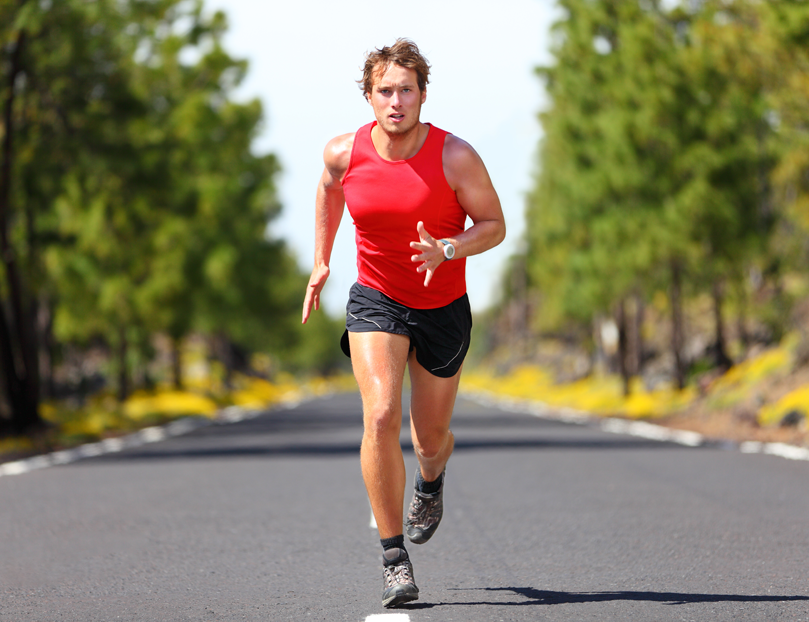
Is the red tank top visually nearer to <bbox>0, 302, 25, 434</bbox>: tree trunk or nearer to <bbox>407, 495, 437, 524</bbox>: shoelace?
<bbox>407, 495, 437, 524</bbox>: shoelace

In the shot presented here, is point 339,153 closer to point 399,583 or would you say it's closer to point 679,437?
point 399,583

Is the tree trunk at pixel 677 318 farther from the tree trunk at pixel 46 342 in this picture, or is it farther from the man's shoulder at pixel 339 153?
the man's shoulder at pixel 339 153

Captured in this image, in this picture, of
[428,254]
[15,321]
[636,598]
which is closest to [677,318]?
[15,321]

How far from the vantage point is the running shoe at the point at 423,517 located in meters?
6.34

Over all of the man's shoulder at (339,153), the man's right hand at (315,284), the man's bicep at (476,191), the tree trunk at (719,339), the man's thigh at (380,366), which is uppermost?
the man's shoulder at (339,153)

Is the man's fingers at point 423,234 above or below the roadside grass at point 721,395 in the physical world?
above

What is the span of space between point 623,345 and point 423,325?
32.2 meters

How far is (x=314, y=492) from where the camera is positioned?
37.8 ft

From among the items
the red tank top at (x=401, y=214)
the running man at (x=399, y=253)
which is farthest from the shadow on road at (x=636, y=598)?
the red tank top at (x=401, y=214)

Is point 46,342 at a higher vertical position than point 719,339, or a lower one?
higher

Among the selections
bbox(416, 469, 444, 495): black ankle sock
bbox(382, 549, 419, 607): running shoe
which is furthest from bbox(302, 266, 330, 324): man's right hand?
bbox(382, 549, 419, 607): running shoe

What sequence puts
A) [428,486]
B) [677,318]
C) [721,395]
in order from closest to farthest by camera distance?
[428,486] → [721,395] → [677,318]

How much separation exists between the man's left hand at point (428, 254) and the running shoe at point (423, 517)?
4.60 feet

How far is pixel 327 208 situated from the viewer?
6145 mm
